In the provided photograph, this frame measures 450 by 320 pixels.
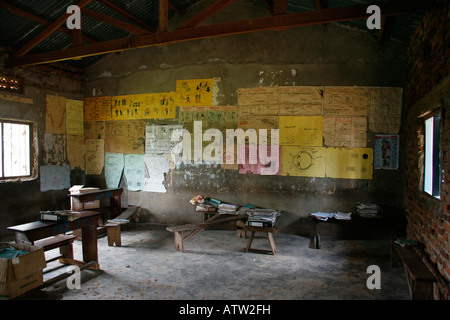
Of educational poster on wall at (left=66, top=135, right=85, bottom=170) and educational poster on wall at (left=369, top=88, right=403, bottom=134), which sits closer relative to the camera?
educational poster on wall at (left=369, top=88, right=403, bottom=134)

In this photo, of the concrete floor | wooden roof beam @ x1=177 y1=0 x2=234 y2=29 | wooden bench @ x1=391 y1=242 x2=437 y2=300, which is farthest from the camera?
wooden roof beam @ x1=177 y1=0 x2=234 y2=29

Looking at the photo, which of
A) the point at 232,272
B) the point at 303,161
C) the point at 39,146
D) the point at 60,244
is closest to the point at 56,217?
the point at 60,244

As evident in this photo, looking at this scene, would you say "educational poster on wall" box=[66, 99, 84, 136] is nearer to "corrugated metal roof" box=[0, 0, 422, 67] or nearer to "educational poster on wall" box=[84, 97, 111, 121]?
"educational poster on wall" box=[84, 97, 111, 121]

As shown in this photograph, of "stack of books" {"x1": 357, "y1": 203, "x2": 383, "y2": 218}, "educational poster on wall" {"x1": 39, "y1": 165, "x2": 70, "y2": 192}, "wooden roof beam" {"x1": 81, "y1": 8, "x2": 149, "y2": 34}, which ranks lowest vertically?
"stack of books" {"x1": 357, "y1": 203, "x2": 383, "y2": 218}

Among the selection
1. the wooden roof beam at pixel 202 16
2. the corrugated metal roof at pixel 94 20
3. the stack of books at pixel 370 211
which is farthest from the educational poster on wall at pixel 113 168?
the stack of books at pixel 370 211

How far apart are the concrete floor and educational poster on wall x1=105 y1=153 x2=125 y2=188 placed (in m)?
1.88

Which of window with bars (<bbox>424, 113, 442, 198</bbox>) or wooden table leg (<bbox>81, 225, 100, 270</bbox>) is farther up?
window with bars (<bbox>424, 113, 442, 198</bbox>)

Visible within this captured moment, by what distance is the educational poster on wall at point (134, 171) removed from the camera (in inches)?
273

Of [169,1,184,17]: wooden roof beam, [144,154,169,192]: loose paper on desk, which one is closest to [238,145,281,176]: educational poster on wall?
[144,154,169,192]: loose paper on desk

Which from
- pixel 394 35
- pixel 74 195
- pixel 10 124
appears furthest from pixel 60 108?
pixel 394 35

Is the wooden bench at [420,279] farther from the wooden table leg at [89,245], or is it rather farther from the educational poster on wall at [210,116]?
the educational poster on wall at [210,116]

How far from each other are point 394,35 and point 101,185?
706cm

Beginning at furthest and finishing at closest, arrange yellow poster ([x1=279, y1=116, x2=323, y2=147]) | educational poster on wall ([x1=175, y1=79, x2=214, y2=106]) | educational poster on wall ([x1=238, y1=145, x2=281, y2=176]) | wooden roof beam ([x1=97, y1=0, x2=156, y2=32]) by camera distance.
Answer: educational poster on wall ([x1=175, y1=79, x2=214, y2=106])
educational poster on wall ([x1=238, y1=145, x2=281, y2=176])
yellow poster ([x1=279, y1=116, x2=323, y2=147])
wooden roof beam ([x1=97, y1=0, x2=156, y2=32])

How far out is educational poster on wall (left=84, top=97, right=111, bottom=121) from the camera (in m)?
7.20
